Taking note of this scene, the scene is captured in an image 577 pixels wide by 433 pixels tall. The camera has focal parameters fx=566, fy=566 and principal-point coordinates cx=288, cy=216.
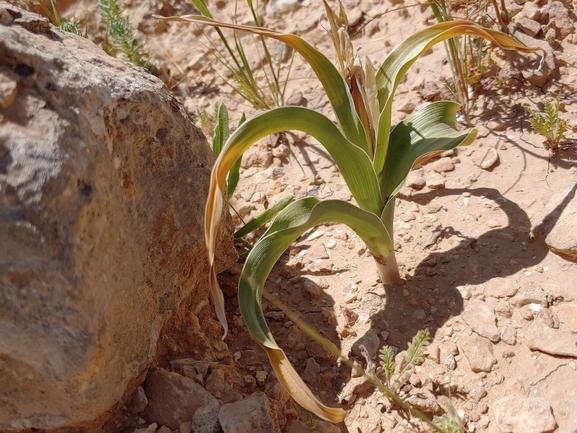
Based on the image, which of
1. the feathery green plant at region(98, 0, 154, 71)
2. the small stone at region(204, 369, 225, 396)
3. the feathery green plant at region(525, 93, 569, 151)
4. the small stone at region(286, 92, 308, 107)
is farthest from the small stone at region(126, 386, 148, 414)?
the feathery green plant at region(98, 0, 154, 71)

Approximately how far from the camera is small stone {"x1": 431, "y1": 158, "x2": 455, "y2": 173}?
216cm

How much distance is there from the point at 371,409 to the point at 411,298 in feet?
1.29

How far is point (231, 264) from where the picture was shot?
1.84 meters

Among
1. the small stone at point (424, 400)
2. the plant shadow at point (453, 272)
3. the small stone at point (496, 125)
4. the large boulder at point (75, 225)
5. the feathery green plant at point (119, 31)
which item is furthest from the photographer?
the feathery green plant at point (119, 31)

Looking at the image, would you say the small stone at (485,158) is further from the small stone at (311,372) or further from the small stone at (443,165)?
the small stone at (311,372)

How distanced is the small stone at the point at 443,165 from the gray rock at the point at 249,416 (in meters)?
1.18

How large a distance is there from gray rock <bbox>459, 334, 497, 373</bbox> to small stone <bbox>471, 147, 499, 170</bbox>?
30.2 inches

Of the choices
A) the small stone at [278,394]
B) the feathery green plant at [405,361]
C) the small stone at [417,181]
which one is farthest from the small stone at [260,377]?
the small stone at [417,181]

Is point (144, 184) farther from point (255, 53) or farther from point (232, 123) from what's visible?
point (255, 53)

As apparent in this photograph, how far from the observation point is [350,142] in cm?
148

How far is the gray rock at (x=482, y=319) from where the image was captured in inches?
62.4

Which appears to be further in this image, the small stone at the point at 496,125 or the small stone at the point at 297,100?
the small stone at the point at 297,100

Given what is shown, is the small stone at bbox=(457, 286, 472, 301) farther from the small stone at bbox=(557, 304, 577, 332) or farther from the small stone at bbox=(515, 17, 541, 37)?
the small stone at bbox=(515, 17, 541, 37)

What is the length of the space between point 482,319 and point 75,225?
1130 mm
